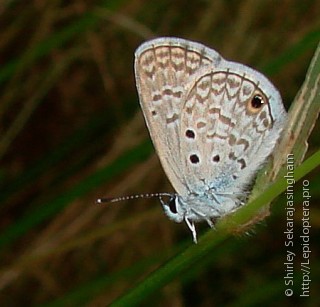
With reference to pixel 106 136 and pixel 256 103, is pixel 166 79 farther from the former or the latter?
pixel 106 136

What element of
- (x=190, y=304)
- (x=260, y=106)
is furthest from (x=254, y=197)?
(x=190, y=304)

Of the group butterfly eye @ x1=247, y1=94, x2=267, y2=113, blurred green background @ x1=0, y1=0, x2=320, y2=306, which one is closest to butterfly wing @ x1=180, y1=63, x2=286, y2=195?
butterfly eye @ x1=247, y1=94, x2=267, y2=113

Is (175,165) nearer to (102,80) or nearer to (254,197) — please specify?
(254,197)

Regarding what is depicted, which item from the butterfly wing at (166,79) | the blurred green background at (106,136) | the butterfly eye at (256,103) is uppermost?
the butterfly wing at (166,79)

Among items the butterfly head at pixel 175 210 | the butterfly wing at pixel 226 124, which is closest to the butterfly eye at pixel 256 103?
the butterfly wing at pixel 226 124

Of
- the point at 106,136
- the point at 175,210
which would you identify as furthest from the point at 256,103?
the point at 106,136

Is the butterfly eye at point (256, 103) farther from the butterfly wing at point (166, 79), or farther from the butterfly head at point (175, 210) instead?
the butterfly head at point (175, 210)
